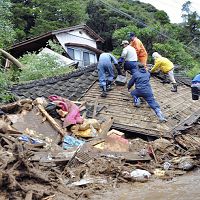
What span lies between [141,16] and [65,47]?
15352 mm

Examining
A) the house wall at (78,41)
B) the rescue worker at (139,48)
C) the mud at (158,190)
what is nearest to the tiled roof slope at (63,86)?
the rescue worker at (139,48)

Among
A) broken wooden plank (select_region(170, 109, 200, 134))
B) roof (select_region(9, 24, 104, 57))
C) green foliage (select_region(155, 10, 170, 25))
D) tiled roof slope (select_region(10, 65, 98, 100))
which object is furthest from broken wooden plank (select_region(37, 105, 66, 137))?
green foliage (select_region(155, 10, 170, 25))

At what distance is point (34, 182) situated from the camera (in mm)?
6723

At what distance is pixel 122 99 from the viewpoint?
11688 millimetres

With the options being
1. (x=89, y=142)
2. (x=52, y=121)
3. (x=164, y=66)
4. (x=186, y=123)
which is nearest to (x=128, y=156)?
(x=89, y=142)

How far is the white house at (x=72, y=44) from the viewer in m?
26.9

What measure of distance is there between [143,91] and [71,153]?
353 cm

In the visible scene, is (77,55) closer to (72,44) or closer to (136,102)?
(72,44)

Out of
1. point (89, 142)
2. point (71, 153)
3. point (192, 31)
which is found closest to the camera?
point (71, 153)

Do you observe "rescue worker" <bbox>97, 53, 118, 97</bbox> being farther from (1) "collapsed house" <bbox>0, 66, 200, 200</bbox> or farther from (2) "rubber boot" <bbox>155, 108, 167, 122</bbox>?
(2) "rubber boot" <bbox>155, 108, 167, 122</bbox>

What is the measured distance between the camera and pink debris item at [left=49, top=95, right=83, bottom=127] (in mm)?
10000

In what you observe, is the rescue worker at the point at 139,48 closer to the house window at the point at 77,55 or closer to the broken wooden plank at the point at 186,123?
the broken wooden plank at the point at 186,123

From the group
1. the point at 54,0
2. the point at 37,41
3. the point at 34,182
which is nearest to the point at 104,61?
→ the point at 34,182

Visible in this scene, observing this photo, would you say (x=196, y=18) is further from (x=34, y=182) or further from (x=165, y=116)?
(x=34, y=182)
